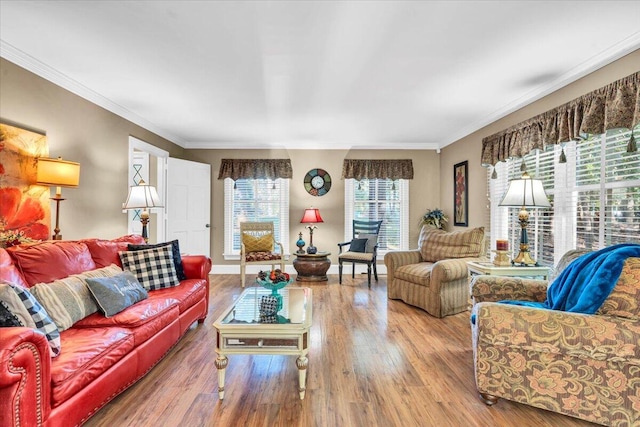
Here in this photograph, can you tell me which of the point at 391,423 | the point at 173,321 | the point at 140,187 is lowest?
the point at 391,423

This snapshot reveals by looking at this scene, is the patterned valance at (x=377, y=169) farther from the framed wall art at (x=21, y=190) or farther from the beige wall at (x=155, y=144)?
the framed wall art at (x=21, y=190)

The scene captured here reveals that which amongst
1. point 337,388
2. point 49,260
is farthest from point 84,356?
point 337,388

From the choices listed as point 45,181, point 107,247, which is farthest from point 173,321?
point 45,181

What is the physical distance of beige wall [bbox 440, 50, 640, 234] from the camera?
8.27 ft

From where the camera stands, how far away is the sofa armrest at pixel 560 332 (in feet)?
5.62

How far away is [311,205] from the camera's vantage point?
5.98 metres

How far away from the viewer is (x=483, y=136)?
439 centimetres

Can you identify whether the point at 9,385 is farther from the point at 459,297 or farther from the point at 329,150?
the point at 329,150

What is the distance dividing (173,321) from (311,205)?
365 centimetres

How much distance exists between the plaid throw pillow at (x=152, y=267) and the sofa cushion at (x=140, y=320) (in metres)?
0.43

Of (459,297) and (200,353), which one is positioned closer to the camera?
(200,353)

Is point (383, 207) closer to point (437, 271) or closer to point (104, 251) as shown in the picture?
point (437, 271)

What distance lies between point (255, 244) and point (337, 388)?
3.48 metres

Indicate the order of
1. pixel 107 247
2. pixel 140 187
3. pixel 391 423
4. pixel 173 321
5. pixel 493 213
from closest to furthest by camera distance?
pixel 391 423
pixel 173 321
pixel 107 247
pixel 140 187
pixel 493 213
